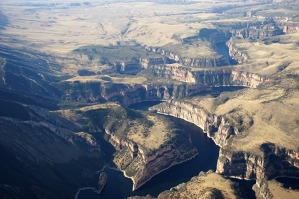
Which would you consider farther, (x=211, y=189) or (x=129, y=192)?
(x=129, y=192)

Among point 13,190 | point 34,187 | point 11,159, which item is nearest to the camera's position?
point 13,190

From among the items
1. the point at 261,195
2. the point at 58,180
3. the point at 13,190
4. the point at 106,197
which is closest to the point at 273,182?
the point at 261,195

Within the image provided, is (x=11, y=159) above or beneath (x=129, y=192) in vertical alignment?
above

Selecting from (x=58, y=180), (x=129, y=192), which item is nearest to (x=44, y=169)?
(x=58, y=180)

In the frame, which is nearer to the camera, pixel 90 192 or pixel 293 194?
pixel 293 194

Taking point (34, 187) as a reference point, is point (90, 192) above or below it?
below

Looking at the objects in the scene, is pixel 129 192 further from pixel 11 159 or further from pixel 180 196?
pixel 11 159

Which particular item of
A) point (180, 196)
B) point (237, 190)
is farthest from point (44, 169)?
point (237, 190)

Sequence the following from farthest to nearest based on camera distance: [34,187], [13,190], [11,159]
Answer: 1. [11,159]
2. [34,187]
3. [13,190]

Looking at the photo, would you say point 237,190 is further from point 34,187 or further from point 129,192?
point 34,187
